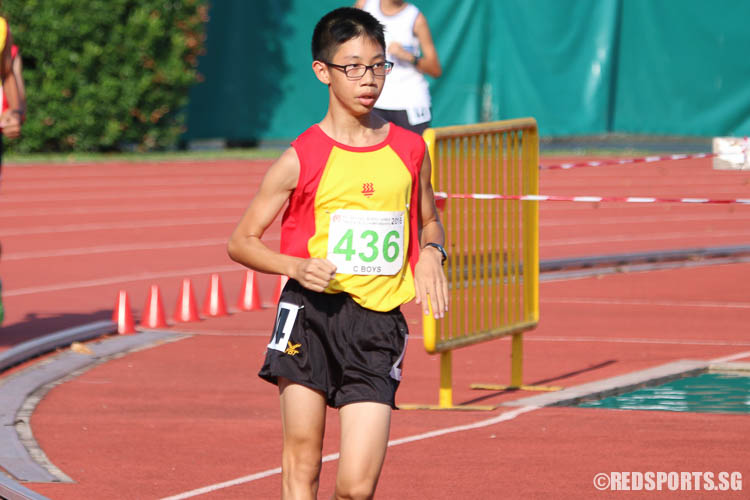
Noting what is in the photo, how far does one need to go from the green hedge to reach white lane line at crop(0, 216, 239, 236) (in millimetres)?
7090

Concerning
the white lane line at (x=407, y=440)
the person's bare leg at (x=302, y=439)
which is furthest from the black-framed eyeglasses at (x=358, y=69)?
the white lane line at (x=407, y=440)

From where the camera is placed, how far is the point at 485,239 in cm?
746

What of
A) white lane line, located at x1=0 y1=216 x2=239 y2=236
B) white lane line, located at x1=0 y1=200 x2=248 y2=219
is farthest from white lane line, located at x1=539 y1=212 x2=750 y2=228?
white lane line, located at x1=0 y1=200 x2=248 y2=219

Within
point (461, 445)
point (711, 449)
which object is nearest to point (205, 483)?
point (461, 445)

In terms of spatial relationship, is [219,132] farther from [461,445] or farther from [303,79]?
[461,445]

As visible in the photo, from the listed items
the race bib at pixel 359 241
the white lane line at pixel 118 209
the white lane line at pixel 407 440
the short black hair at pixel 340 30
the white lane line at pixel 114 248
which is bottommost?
the white lane line at pixel 407 440

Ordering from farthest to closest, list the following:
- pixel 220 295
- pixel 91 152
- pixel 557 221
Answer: pixel 91 152 → pixel 557 221 → pixel 220 295

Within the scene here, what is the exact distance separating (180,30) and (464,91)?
4974mm

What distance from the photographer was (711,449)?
6.41m

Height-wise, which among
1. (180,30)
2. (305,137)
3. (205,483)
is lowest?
(205,483)

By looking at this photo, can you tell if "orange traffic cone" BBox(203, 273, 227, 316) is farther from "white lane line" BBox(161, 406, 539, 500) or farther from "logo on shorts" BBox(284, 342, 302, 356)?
"logo on shorts" BBox(284, 342, 302, 356)

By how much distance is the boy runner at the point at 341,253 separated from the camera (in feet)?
14.8

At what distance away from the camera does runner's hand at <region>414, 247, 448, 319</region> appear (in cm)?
435

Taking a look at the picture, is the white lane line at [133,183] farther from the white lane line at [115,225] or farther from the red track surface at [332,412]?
the white lane line at [115,225]
